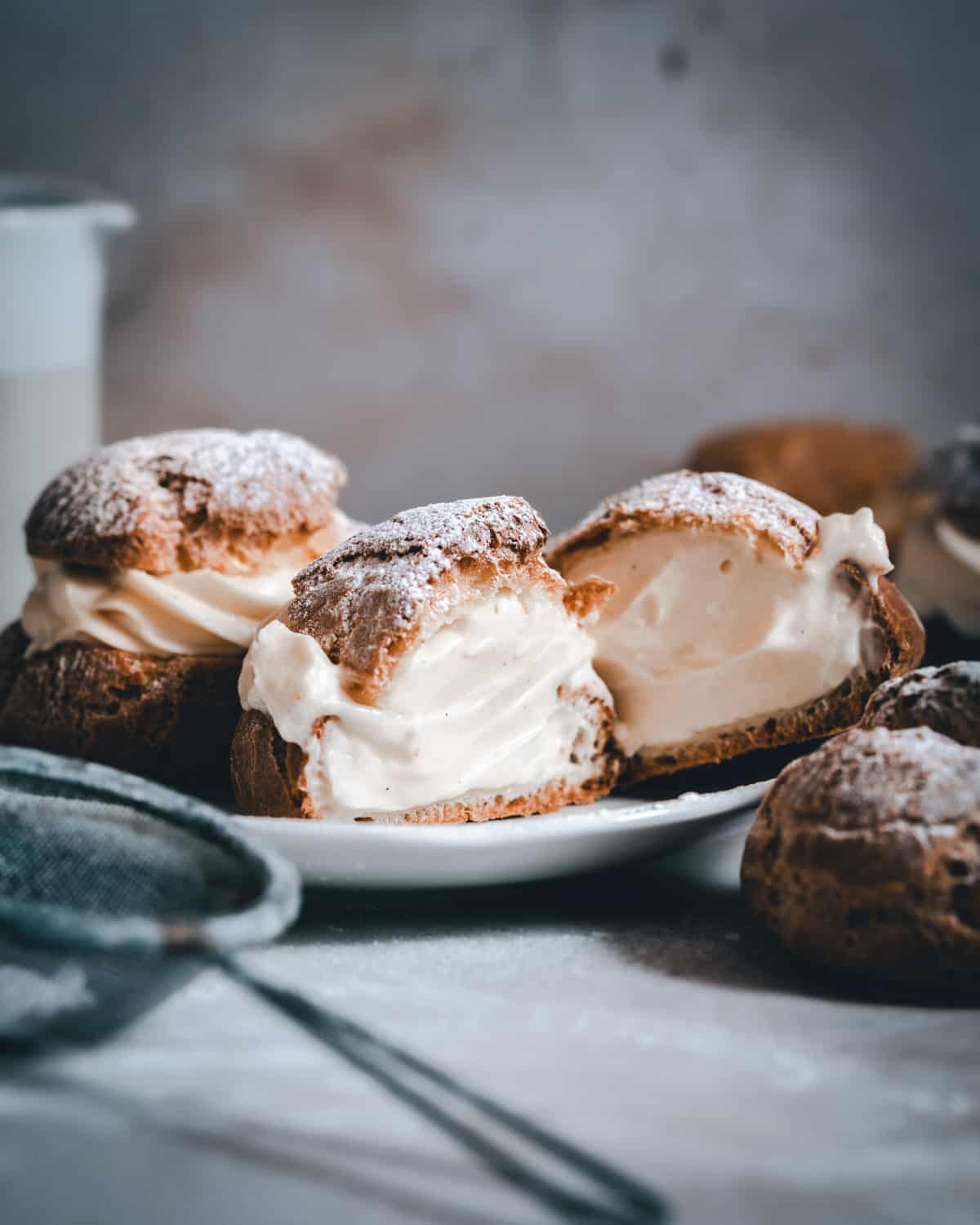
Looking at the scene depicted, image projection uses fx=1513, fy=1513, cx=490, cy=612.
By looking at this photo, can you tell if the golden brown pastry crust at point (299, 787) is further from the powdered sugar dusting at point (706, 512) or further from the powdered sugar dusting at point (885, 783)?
the powdered sugar dusting at point (885, 783)

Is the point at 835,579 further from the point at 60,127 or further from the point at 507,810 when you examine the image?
the point at 60,127

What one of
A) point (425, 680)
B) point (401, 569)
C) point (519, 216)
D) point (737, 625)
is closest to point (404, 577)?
point (401, 569)

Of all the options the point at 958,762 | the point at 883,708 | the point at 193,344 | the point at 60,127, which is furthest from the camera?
the point at 193,344

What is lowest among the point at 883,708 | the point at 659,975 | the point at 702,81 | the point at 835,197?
the point at 659,975

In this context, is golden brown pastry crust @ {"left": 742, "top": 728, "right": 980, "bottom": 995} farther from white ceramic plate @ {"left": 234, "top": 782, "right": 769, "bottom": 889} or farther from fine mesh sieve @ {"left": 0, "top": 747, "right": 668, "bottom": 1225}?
fine mesh sieve @ {"left": 0, "top": 747, "right": 668, "bottom": 1225}

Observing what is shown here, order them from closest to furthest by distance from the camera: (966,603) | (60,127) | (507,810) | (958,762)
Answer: (958,762)
(507,810)
(966,603)
(60,127)

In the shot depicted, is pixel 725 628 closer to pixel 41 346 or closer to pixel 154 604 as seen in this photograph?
pixel 154 604

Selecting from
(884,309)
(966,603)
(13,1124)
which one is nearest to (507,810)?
(13,1124)
